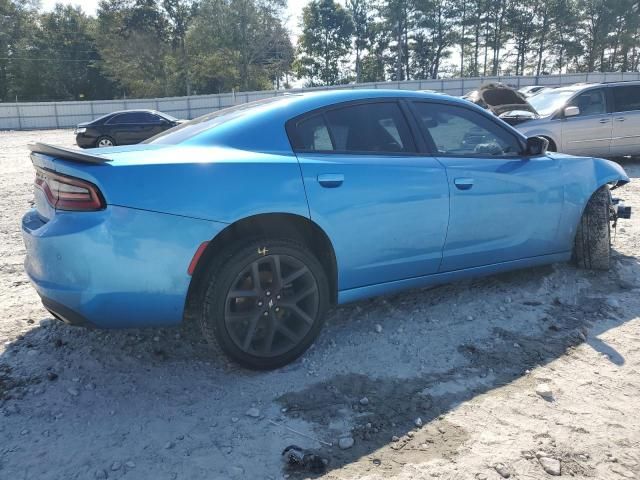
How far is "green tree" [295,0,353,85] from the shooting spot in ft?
175

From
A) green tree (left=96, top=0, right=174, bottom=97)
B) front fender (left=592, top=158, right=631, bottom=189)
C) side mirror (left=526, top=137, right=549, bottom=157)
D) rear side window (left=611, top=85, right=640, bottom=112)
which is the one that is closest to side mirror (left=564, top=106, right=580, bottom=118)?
rear side window (left=611, top=85, right=640, bottom=112)

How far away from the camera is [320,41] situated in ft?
176

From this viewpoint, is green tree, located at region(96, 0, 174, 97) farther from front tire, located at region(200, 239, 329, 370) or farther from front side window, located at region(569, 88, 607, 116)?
front tire, located at region(200, 239, 329, 370)

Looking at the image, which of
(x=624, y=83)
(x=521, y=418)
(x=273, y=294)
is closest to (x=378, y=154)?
(x=273, y=294)

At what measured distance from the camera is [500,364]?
2963mm

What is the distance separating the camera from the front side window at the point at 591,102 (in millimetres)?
9609

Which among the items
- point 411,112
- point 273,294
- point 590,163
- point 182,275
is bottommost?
point 273,294

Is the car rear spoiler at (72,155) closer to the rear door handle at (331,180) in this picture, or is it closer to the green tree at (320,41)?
the rear door handle at (331,180)

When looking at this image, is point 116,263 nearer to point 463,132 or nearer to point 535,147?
point 463,132

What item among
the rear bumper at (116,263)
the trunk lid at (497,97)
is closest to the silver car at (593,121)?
the trunk lid at (497,97)

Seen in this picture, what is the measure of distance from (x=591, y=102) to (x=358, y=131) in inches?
325

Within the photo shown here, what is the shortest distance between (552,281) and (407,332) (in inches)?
59.7

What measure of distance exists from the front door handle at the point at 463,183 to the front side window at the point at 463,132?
20 centimetres

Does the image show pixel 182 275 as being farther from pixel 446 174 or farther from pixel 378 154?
pixel 446 174
